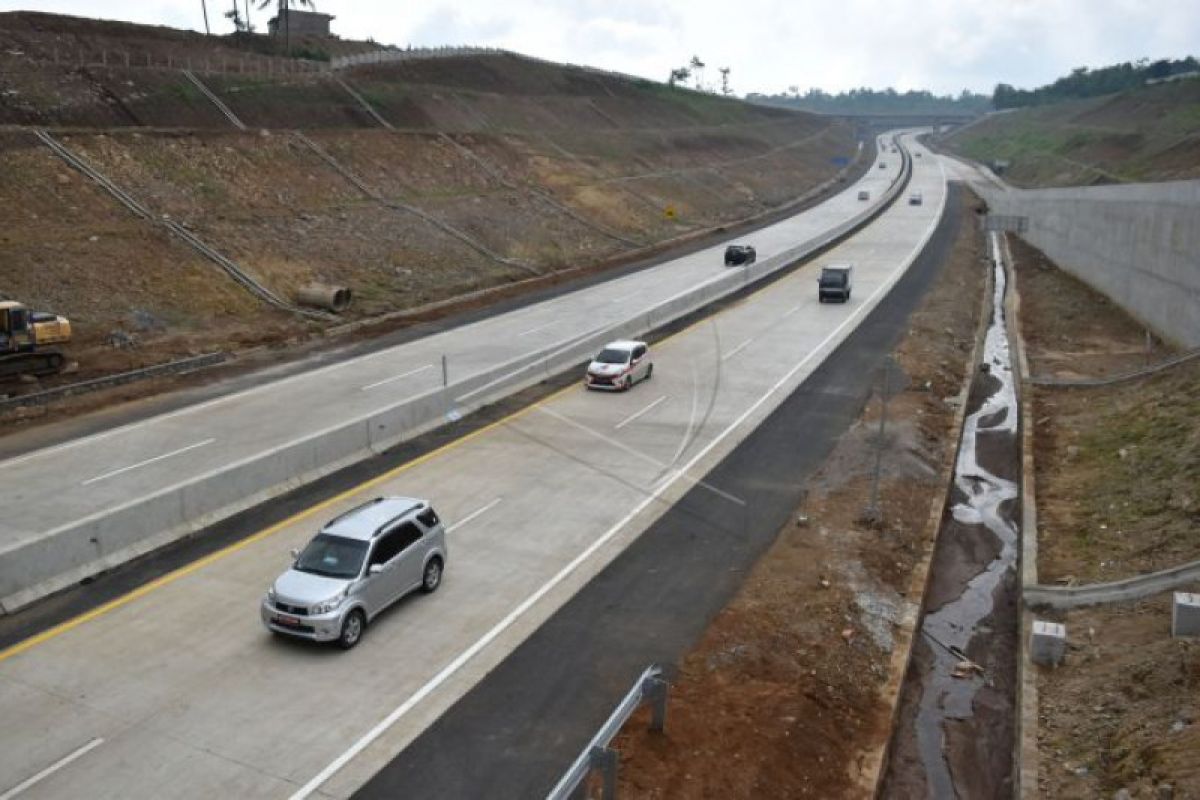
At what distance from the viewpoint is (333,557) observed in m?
16.6

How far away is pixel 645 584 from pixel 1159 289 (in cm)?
3369

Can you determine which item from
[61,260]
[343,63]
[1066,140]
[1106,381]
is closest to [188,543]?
[61,260]

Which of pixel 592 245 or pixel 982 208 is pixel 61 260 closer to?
pixel 592 245

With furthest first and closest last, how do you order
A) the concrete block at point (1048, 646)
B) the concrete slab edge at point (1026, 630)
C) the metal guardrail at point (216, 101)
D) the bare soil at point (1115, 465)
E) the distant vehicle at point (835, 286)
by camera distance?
the metal guardrail at point (216, 101) → the distant vehicle at point (835, 286) → the bare soil at point (1115, 465) → the concrete block at point (1048, 646) → the concrete slab edge at point (1026, 630)

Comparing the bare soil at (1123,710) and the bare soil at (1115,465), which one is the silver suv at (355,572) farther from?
the bare soil at (1115,465)

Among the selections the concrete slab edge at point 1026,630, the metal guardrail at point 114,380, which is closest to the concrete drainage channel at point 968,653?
the concrete slab edge at point 1026,630

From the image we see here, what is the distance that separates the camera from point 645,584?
750 inches

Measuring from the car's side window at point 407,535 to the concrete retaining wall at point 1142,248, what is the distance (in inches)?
1215

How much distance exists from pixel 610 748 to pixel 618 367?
2107 centimetres

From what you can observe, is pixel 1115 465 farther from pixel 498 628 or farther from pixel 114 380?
pixel 114 380

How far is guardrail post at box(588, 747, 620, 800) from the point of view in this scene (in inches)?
460

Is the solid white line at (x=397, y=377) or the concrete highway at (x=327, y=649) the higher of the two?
the solid white line at (x=397, y=377)

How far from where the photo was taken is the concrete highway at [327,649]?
13281 millimetres

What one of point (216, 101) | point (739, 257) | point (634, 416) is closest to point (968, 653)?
point (634, 416)
